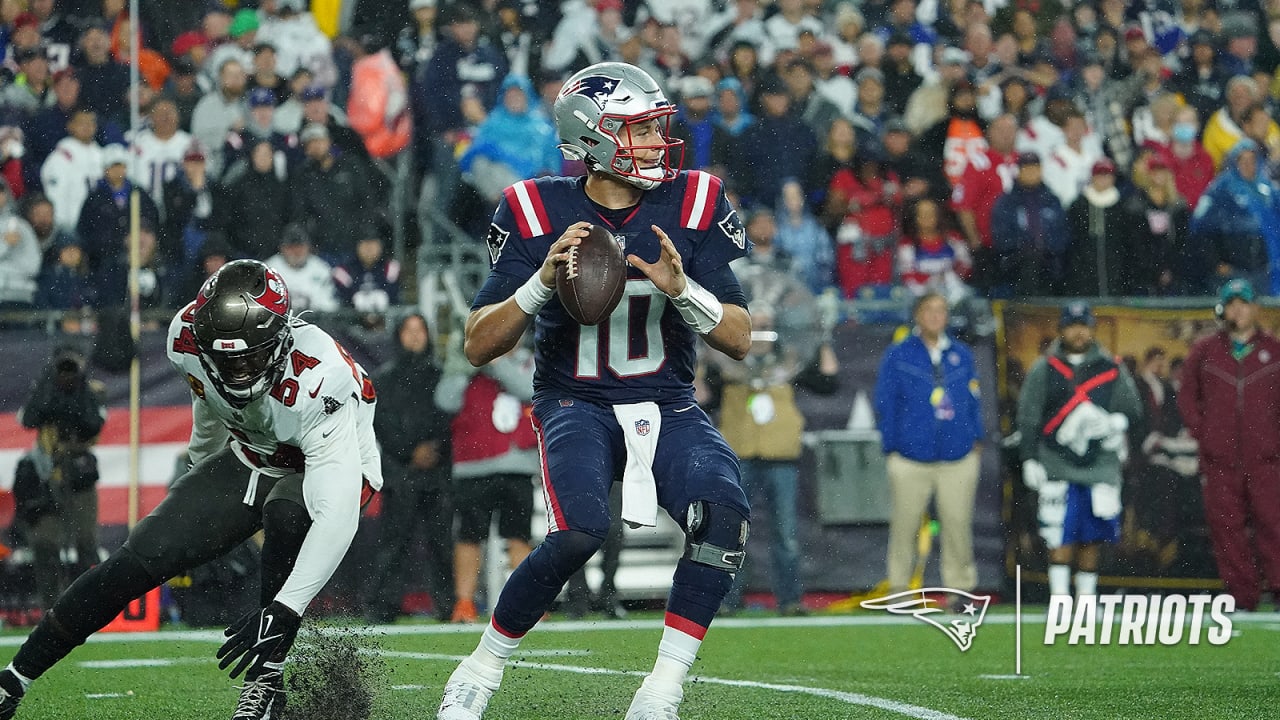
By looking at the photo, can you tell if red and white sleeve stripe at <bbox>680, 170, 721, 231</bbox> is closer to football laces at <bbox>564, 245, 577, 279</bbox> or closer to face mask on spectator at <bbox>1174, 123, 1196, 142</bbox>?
football laces at <bbox>564, 245, 577, 279</bbox>

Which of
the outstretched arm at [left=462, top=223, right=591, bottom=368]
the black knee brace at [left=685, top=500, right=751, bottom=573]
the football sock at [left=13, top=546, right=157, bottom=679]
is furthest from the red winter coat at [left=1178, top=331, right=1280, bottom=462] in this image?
the football sock at [left=13, top=546, right=157, bottom=679]

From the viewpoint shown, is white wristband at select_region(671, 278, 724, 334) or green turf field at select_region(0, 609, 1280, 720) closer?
white wristband at select_region(671, 278, 724, 334)

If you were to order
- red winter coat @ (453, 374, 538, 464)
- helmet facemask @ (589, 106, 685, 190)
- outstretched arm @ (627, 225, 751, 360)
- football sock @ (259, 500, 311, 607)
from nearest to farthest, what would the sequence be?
outstretched arm @ (627, 225, 751, 360), helmet facemask @ (589, 106, 685, 190), football sock @ (259, 500, 311, 607), red winter coat @ (453, 374, 538, 464)

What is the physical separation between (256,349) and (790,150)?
6359mm

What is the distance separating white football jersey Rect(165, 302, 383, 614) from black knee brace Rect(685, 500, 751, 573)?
99 cm

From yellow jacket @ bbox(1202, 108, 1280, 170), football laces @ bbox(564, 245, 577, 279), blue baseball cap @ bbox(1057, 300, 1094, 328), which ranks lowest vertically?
blue baseball cap @ bbox(1057, 300, 1094, 328)

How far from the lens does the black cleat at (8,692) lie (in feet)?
14.6

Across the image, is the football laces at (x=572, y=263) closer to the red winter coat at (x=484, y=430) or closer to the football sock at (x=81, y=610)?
the football sock at (x=81, y=610)

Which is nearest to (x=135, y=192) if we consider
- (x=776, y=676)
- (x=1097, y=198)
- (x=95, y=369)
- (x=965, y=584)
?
(x=95, y=369)

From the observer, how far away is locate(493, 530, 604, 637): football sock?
4.19 m

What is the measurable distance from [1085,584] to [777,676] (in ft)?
10.9

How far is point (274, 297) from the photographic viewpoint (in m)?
4.39

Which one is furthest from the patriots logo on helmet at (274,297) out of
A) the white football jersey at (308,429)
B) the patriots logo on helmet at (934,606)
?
the patriots logo on helmet at (934,606)

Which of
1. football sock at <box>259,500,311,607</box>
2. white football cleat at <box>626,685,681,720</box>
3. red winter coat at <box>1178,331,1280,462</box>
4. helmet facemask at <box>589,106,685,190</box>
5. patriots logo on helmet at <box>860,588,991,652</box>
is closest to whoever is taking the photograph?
white football cleat at <box>626,685,681,720</box>
